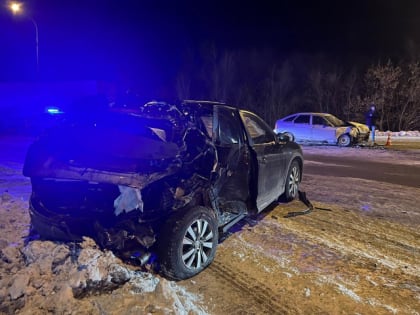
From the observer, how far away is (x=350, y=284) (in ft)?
12.0

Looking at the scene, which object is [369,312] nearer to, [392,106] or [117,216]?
[117,216]

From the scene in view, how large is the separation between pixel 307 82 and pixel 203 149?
135ft

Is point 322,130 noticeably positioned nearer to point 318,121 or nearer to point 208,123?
point 318,121

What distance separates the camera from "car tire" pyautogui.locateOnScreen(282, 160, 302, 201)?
6.46 m

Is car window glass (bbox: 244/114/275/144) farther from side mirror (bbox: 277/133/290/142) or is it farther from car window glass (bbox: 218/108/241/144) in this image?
side mirror (bbox: 277/133/290/142)

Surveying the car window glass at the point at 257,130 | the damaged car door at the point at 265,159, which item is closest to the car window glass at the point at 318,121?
the damaged car door at the point at 265,159

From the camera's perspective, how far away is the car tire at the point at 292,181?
646 cm

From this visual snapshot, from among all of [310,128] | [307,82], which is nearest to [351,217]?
[310,128]

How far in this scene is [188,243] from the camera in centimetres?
370

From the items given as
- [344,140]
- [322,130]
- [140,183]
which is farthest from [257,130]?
[322,130]

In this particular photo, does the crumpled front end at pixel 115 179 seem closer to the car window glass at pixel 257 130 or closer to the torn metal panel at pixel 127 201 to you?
the torn metal panel at pixel 127 201

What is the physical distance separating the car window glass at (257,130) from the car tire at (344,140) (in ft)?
41.0

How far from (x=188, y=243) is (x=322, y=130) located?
15.4m

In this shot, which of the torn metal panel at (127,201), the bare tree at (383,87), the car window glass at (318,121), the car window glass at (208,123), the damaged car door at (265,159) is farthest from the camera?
the bare tree at (383,87)
